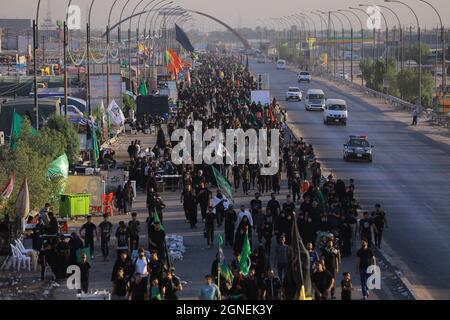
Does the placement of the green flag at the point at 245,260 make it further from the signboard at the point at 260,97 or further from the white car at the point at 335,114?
the signboard at the point at 260,97

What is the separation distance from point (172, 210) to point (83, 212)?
2.80m

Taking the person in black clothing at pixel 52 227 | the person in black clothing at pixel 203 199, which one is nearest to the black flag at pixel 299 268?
the person in black clothing at pixel 52 227

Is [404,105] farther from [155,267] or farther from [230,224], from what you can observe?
[155,267]

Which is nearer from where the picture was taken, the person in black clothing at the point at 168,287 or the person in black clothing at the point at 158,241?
the person in black clothing at the point at 168,287

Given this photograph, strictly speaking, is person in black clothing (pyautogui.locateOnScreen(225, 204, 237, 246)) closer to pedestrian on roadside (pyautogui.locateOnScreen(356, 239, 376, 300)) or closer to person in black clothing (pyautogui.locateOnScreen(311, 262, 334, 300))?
pedestrian on roadside (pyautogui.locateOnScreen(356, 239, 376, 300))

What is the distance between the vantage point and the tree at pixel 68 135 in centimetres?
4109

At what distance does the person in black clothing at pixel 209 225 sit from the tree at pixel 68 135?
12647 mm

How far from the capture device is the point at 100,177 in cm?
3406

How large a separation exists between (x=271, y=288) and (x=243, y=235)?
17.2 ft

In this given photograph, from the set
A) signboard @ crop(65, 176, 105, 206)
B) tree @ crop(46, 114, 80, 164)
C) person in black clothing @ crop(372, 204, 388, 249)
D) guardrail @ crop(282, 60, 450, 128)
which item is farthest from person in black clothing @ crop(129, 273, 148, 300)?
guardrail @ crop(282, 60, 450, 128)

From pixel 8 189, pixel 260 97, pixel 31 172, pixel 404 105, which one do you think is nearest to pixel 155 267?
pixel 8 189

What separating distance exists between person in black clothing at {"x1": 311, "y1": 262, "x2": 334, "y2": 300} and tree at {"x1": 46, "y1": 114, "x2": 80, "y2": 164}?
2071cm

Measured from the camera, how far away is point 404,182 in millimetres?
41219

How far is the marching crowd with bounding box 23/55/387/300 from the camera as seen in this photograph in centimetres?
2048
